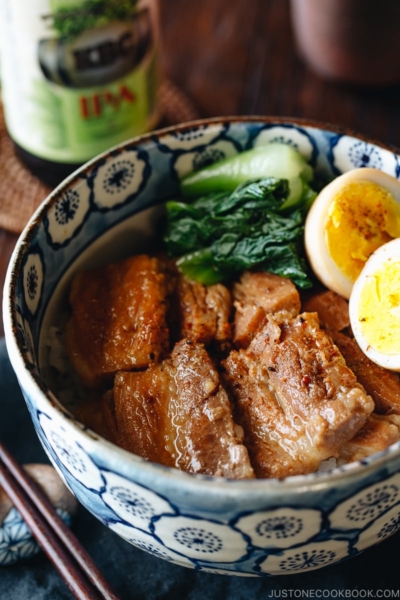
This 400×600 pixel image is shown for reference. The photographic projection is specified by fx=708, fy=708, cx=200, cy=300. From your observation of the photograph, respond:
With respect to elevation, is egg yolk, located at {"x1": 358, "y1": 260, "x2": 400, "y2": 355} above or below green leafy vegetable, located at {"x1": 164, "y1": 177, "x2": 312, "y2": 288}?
below

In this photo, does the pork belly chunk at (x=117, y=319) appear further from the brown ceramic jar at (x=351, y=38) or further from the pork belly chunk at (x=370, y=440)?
the brown ceramic jar at (x=351, y=38)

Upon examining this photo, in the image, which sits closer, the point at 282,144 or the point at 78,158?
the point at 282,144

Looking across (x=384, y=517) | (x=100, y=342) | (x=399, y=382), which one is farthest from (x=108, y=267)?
(x=384, y=517)

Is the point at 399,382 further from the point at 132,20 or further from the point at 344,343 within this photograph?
the point at 132,20

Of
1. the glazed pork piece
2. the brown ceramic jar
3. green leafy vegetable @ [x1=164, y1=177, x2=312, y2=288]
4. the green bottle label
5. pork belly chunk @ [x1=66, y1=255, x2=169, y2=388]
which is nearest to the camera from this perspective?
the glazed pork piece

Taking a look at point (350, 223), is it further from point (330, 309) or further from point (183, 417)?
point (183, 417)

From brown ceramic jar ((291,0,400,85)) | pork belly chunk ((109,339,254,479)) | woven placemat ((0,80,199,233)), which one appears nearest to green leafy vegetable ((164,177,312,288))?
pork belly chunk ((109,339,254,479))

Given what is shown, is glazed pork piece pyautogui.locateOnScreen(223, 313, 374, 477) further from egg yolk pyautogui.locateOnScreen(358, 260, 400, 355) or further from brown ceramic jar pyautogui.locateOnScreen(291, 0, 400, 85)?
brown ceramic jar pyautogui.locateOnScreen(291, 0, 400, 85)
